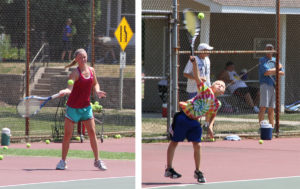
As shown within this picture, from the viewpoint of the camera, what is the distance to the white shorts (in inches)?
493

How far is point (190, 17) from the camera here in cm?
889

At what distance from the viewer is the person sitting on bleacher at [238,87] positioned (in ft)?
53.9

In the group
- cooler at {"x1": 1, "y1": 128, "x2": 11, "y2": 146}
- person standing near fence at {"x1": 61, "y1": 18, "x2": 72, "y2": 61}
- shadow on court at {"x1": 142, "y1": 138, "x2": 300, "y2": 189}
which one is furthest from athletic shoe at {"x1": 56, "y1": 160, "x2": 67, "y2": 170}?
person standing near fence at {"x1": 61, "y1": 18, "x2": 72, "y2": 61}

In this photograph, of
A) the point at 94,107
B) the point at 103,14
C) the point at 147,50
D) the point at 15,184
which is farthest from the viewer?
the point at 103,14

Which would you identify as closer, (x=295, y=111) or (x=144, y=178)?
(x=144, y=178)

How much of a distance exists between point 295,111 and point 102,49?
404 inches

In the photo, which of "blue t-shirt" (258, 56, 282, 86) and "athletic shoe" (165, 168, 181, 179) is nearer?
"athletic shoe" (165, 168, 181, 179)

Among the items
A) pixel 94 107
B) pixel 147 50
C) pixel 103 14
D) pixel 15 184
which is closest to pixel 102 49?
pixel 103 14

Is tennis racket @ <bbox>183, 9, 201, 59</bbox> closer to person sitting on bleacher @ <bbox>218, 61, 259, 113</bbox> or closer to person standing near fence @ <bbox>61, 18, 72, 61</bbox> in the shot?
person sitting on bleacher @ <bbox>218, 61, 259, 113</bbox>

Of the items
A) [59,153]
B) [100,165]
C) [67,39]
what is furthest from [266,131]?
[67,39]

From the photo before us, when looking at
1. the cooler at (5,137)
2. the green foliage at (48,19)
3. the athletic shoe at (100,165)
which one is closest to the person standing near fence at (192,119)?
the athletic shoe at (100,165)

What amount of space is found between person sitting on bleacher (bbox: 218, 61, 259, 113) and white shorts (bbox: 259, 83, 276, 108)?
3477 millimetres

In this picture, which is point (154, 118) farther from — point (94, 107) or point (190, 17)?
point (190, 17)

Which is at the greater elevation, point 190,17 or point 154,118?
point 190,17
